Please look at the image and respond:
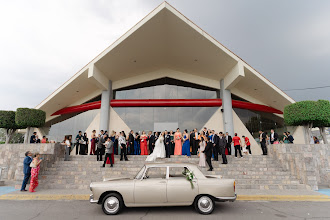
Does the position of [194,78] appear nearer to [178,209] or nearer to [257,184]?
[257,184]

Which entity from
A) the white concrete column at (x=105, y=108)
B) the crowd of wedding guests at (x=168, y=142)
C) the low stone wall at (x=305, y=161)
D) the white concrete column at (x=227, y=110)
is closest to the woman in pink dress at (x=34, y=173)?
the crowd of wedding guests at (x=168, y=142)

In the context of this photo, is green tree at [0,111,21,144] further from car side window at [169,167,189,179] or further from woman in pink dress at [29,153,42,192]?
car side window at [169,167,189,179]

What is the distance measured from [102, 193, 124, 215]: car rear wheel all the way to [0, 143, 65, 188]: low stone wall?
6.06m

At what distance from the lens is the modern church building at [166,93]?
52.5 ft

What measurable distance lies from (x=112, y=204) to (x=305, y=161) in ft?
29.0

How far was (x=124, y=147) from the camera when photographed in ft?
36.4

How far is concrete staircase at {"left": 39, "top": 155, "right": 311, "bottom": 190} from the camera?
8656 millimetres

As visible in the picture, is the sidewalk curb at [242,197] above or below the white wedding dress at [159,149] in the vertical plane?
below

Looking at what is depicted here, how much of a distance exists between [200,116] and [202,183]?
1364 cm

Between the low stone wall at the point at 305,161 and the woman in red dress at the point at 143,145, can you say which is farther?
the woman in red dress at the point at 143,145

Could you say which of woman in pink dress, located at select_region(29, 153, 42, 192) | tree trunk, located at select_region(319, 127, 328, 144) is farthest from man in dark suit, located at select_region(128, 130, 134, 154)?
tree trunk, located at select_region(319, 127, 328, 144)

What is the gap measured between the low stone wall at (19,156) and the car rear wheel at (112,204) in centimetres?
606

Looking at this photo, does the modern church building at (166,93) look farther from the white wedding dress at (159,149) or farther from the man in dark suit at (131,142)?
the white wedding dress at (159,149)

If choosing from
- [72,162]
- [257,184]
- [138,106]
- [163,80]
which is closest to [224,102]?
[163,80]
